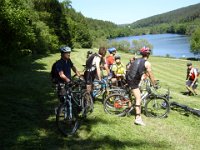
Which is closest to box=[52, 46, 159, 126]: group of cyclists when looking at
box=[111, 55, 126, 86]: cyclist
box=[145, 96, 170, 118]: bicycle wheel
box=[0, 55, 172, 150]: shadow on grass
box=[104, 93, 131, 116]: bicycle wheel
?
box=[104, 93, 131, 116]: bicycle wheel

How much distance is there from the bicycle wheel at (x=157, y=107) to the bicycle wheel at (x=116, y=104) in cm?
70

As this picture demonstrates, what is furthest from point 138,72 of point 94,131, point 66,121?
point 66,121

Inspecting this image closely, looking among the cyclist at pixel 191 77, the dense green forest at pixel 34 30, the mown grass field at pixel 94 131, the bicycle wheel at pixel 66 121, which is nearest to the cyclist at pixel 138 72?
the mown grass field at pixel 94 131

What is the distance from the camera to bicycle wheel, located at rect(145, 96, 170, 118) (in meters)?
10.4

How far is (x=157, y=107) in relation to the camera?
419 inches

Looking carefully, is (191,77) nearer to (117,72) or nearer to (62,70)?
(117,72)

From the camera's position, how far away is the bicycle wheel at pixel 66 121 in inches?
313

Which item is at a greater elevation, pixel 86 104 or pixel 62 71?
pixel 62 71

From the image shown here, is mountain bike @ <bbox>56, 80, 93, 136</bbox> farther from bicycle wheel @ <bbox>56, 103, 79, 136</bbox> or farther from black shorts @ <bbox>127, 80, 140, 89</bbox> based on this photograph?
black shorts @ <bbox>127, 80, 140, 89</bbox>

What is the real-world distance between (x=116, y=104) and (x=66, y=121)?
8.57ft

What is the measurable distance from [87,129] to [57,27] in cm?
4663

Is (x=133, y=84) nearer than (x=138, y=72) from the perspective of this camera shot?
No

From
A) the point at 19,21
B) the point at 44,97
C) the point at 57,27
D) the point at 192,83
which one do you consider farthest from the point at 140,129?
the point at 57,27

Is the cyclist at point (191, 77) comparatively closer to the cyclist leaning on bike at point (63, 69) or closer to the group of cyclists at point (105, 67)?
the group of cyclists at point (105, 67)
